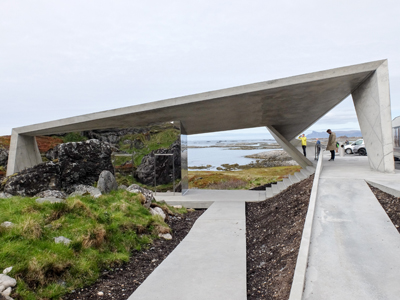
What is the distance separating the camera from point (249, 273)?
4.71 meters

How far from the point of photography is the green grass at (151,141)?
35.3 feet

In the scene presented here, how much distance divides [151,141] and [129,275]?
263 inches

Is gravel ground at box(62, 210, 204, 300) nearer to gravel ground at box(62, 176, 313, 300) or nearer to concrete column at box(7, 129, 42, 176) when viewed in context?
gravel ground at box(62, 176, 313, 300)

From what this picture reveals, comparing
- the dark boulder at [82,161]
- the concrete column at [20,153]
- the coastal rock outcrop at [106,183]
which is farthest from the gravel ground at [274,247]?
the concrete column at [20,153]

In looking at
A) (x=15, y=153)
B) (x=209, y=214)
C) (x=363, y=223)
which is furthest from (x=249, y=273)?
(x=15, y=153)

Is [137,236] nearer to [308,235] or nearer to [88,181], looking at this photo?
[308,235]

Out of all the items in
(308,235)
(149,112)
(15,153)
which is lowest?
(308,235)

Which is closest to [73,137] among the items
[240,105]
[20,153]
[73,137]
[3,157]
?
[73,137]

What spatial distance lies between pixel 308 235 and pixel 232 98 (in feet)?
18.5

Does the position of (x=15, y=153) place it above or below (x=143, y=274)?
above

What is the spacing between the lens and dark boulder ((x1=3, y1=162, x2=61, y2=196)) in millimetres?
10430

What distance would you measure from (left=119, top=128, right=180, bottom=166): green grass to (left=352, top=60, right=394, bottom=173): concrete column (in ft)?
20.0

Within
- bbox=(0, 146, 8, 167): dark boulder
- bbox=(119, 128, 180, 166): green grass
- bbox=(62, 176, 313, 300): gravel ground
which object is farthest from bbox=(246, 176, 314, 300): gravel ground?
bbox=(0, 146, 8, 167): dark boulder

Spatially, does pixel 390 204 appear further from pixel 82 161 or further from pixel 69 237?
pixel 82 161
